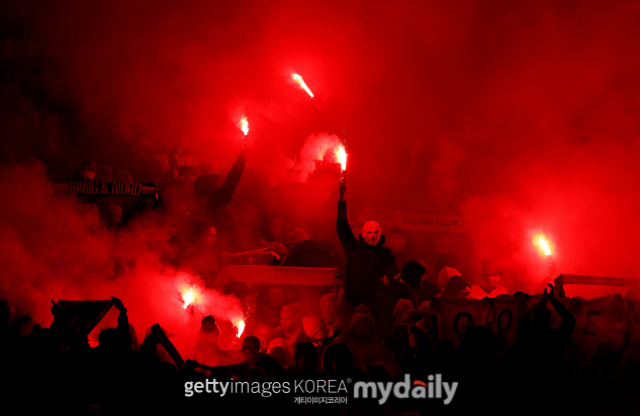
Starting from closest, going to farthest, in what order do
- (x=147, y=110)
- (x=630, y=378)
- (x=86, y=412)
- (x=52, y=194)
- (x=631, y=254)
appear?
(x=86, y=412), (x=630, y=378), (x=52, y=194), (x=147, y=110), (x=631, y=254)

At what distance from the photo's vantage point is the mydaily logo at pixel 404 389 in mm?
3396

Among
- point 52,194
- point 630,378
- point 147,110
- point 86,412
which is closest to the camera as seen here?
point 86,412

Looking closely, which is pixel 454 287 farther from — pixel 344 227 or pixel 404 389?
pixel 404 389

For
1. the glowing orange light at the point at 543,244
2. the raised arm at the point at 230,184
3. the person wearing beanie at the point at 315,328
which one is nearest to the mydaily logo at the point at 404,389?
the person wearing beanie at the point at 315,328

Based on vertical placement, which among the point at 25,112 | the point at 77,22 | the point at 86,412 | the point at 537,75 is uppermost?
the point at 537,75

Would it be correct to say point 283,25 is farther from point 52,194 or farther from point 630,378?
point 630,378

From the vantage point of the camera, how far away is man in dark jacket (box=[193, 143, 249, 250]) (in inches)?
287

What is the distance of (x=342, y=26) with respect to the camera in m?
9.02

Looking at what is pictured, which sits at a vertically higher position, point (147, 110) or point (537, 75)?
point (537, 75)

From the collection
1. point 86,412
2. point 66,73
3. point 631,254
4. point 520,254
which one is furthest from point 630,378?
point 66,73

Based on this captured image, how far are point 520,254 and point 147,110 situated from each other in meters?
7.30

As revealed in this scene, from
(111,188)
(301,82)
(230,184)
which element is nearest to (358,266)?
(230,184)

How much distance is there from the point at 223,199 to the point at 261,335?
2.55m

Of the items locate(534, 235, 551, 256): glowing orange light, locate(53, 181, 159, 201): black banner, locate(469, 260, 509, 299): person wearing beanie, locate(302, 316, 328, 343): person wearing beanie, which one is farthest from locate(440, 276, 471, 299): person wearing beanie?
locate(53, 181, 159, 201): black banner
